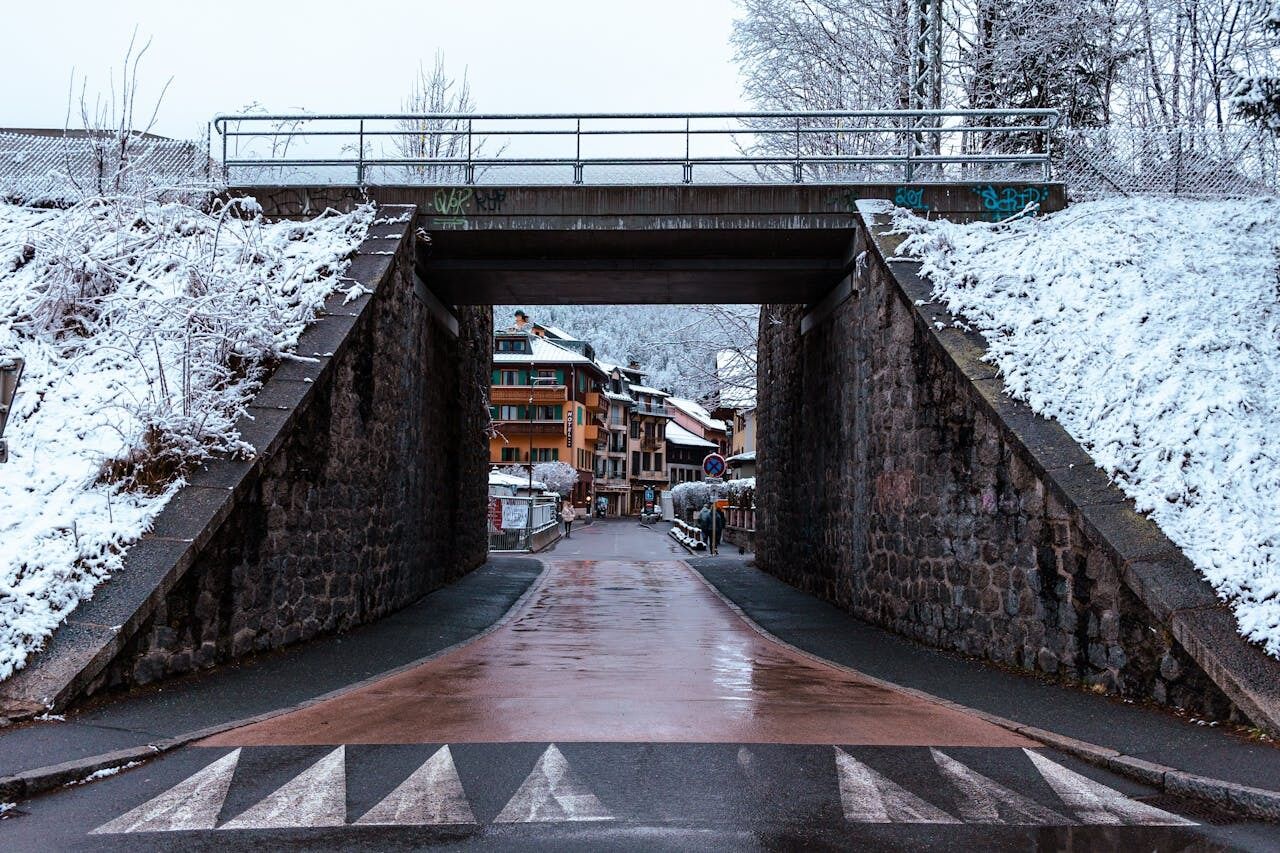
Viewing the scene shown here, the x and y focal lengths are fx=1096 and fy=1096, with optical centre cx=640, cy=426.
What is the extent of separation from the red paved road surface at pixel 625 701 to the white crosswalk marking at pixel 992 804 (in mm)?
861

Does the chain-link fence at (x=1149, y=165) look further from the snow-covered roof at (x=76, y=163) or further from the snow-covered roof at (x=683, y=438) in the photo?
the snow-covered roof at (x=683, y=438)

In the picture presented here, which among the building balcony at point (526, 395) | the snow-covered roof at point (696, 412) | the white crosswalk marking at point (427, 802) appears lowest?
the white crosswalk marking at point (427, 802)

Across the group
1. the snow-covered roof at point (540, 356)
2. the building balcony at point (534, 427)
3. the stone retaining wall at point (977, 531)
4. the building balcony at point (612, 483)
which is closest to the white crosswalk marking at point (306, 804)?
the stone retaining wall at point (977, 531)

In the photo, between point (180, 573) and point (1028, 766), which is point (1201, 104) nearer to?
point (1028, 766)

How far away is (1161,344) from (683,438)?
118162 millimetres

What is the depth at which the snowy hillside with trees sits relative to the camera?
8.91m

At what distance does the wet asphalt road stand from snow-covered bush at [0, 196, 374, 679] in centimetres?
231

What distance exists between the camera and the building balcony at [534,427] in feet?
285

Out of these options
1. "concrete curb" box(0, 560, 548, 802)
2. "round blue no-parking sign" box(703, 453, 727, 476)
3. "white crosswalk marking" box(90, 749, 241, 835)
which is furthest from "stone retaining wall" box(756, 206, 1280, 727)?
"round blue no-parking sign" box(703, 453, 727, 476)

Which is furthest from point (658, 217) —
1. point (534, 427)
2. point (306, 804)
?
point (534, 427)

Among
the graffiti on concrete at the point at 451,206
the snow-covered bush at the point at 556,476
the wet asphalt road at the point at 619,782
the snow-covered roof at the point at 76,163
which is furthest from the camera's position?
the snow-covered bush at the point at 556,476

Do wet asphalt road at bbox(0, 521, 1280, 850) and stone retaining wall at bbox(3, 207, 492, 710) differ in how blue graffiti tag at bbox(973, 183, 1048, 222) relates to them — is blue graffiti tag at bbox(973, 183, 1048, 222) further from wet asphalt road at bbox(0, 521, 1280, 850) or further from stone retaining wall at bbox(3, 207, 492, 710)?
wet asphalt road at bbox(0, 521, 1280, 850)

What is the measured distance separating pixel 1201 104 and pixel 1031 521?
71.0 ft

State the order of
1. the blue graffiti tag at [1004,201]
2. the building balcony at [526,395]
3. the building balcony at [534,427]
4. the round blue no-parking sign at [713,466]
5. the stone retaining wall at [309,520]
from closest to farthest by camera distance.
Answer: the stone retaining wall at [309,520] → the blue graffiti tag at [1004,201] → the round blue no-parking sign at [713,466] → the building balcony at [526,395] → the building balcony at [534,427]
